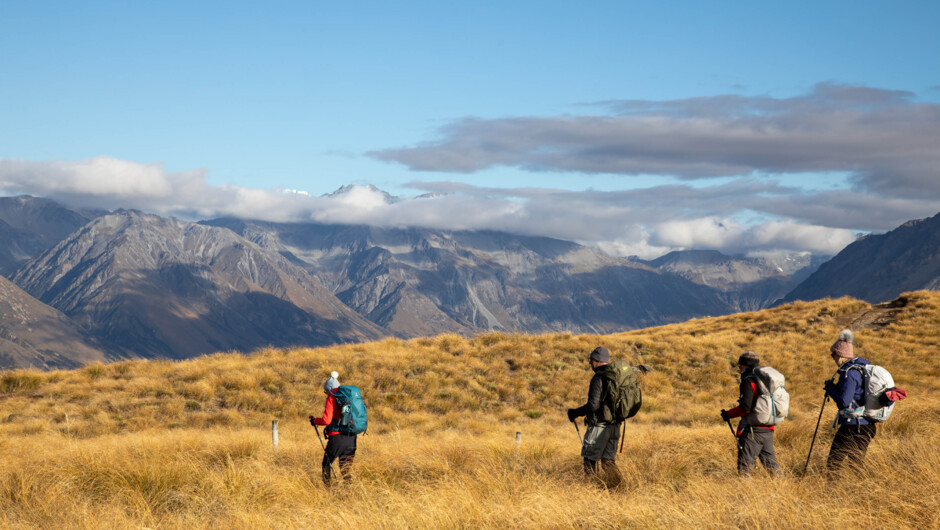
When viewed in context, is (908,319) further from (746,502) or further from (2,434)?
(2,434)

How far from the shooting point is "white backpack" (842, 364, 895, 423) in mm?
8312

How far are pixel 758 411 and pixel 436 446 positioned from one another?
17.7 ft

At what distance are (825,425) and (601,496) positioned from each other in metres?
7.20

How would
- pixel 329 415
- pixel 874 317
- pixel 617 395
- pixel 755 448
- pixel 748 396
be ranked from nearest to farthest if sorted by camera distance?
pixel 748 396, pixel 755 448, pixel 617 395, pixel 329 415, pixel 874 317

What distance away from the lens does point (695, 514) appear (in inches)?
264

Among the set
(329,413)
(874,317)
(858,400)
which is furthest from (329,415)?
(874,317)

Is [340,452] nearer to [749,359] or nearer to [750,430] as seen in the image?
[750,430]

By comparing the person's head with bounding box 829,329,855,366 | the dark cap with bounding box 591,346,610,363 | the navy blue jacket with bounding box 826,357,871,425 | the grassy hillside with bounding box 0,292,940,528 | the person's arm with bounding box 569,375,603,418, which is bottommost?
the grassy hillside with bounding box 0,292,940,528

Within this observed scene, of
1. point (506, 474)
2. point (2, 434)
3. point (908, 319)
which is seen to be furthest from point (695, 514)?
point (908, 319)

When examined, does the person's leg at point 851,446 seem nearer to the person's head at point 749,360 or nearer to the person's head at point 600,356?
the person's head at point 749,360

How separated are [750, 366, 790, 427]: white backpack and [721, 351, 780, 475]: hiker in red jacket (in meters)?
0.05

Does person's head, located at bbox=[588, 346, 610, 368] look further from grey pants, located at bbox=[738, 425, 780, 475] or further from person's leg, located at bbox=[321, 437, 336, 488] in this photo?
person's leg, located at bbox=[321, 437, 336, 488]

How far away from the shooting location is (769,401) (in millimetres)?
8602

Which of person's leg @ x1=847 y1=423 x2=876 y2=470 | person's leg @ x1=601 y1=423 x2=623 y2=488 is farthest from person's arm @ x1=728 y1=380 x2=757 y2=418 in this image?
person's leg @ x1=601 y1=423 x2=623 y2=488
